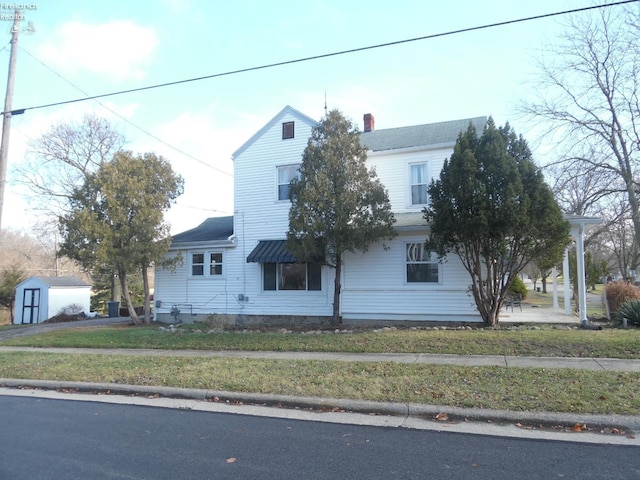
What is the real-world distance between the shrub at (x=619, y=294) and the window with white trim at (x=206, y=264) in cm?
1272

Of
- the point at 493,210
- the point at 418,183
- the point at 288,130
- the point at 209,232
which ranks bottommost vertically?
the point at 493,210

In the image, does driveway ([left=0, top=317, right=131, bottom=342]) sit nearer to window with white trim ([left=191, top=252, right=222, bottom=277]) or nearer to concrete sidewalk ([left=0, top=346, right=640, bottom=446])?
window with white trim ([left=191, top=252, right=222, bottom=277])

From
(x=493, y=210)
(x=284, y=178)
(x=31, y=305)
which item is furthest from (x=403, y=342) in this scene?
(x=31, y=305)

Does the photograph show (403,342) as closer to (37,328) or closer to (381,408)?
(381,408)

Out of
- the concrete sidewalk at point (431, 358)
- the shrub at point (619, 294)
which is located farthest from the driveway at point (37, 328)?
the shrub at point (619, 294)

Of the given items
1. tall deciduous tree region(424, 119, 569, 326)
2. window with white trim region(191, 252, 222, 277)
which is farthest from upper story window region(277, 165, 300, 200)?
tall deciduous tree region(424, 119, 569, 326)

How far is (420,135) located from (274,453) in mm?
13833

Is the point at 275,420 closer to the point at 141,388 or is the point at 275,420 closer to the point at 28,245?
the point at 141,388

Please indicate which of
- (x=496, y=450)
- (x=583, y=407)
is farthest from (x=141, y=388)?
(x=583, y=407)

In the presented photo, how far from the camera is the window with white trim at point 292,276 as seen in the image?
15.9 m

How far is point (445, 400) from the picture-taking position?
21.6 ft

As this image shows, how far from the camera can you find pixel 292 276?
16219 mm

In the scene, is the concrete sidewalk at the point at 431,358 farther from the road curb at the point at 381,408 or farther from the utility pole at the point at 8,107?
the utility pole at the point at 8,107

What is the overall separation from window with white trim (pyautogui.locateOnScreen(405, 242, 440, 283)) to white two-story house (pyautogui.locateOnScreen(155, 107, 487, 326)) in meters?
0.03
